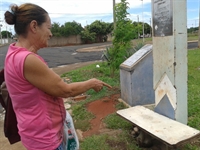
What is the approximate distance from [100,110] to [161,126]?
1938 millimetres

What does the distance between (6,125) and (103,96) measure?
3.52 meters

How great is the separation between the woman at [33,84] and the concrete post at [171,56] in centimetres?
154

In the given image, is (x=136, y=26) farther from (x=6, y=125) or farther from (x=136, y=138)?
(x=6, y=125)

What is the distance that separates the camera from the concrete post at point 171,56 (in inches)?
102

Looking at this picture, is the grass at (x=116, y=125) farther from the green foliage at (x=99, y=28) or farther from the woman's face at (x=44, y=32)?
the green foliage at (x=99, y=28)

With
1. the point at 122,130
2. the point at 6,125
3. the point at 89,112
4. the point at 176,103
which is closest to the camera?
the point at 6,125

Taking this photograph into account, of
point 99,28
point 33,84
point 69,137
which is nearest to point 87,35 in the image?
point 99,28

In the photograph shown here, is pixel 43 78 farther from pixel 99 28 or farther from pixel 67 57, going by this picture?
pixel 99 28

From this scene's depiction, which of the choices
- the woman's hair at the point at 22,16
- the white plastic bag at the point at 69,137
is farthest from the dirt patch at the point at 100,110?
the woman's hair at the point at 22,16

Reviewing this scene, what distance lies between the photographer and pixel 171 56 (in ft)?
8.77

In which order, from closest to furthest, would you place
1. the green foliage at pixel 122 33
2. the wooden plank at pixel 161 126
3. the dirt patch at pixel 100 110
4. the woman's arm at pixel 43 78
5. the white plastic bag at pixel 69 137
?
the woman's arm at pixel 43 78 → the white plastic bag at pixel 69 137 → the wooden plank at pixel 161 126 → the dirt patch at pixel 100 110 → the green foliage at pixel 122 33

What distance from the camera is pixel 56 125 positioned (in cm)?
152

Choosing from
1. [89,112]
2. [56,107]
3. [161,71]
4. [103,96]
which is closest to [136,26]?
[103,96]

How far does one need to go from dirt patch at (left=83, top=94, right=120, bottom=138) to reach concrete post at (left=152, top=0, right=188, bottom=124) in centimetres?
113
